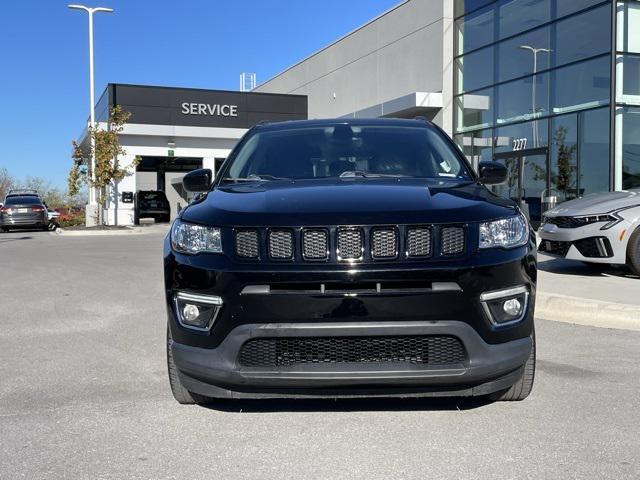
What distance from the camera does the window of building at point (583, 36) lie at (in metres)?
15.4

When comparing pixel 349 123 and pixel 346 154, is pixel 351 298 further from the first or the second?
pixel 349 123

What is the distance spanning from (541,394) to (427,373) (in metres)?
1.40

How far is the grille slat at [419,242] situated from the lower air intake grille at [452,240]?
74mm

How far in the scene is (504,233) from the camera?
329 cm

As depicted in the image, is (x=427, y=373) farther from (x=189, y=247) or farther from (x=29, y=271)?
(x=29, y=271)

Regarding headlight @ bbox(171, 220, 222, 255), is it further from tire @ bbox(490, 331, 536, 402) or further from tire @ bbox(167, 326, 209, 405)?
tire @ bbox(490, 331, 536, 402)

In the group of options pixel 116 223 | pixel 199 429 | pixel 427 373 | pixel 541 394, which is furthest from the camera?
pixel 116 223

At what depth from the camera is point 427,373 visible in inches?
121

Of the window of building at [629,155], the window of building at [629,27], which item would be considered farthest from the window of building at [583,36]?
the window of building at [629,155]

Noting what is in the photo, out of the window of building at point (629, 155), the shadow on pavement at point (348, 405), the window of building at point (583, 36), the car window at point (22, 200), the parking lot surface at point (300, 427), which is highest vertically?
the window of building at point (583, 36)

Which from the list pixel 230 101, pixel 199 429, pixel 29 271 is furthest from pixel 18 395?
pixel 230 101

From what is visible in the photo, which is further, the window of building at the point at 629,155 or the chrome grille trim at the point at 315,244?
the window of building at the point at 629,155

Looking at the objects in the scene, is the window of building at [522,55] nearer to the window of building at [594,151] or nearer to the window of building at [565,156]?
the window of building at [565,156]

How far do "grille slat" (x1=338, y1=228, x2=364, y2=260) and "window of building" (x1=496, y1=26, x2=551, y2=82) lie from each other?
1587cm
